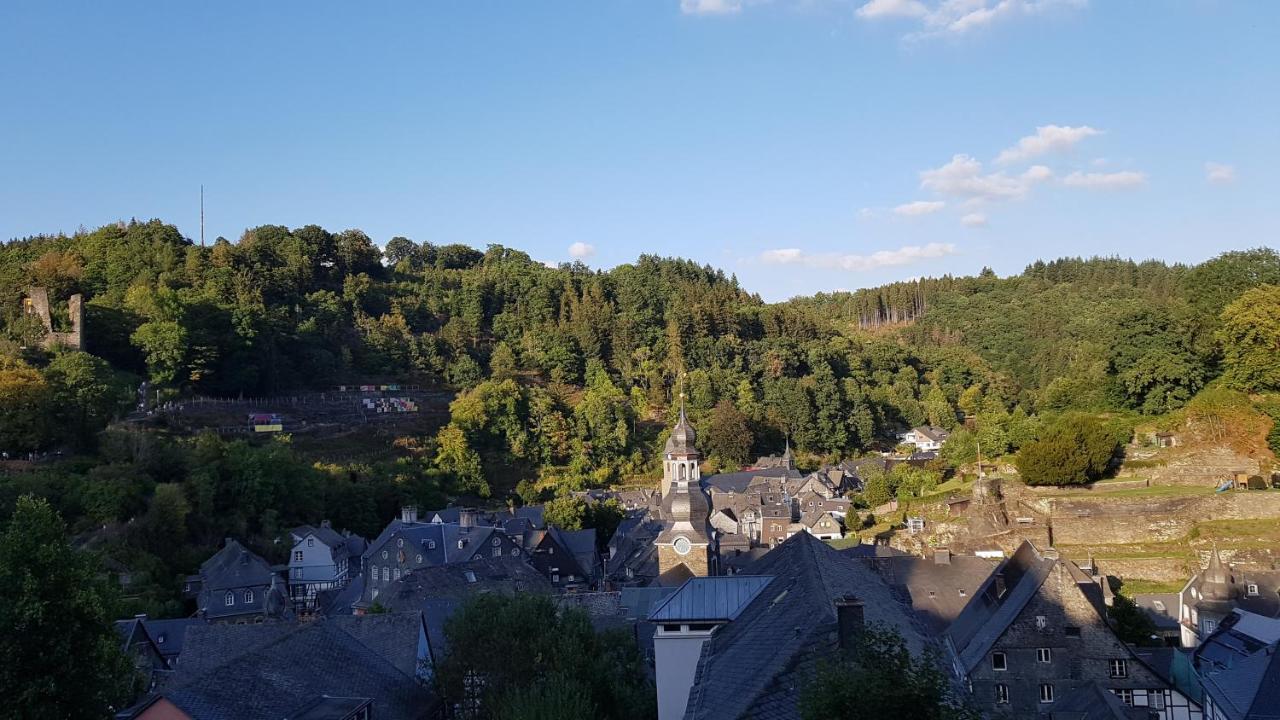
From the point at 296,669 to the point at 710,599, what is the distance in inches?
316

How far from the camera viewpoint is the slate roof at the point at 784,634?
13.0 meters

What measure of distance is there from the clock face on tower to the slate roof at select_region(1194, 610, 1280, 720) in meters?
14.6

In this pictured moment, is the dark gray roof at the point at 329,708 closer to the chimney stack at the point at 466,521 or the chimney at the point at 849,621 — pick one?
the chimney at the point at 849,621

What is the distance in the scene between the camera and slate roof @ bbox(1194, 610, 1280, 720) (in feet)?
62.7

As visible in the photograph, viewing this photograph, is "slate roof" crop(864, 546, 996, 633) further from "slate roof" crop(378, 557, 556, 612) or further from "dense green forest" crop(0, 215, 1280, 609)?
"dense green forest" crop(0, 215, 1280, 609)

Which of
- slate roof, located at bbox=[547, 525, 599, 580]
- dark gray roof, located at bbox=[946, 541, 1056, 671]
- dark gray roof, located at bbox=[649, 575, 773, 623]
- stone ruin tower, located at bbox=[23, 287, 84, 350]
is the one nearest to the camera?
dark gray roof, located at bbox=[649, 575, 773, 623]

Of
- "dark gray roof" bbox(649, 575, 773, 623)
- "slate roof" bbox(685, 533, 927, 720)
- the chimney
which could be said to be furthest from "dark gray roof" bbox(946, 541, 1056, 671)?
the chimney

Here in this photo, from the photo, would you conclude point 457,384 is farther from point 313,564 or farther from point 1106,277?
point 1106,277

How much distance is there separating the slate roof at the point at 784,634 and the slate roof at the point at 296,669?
273 inches

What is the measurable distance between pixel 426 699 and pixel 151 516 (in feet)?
81.8

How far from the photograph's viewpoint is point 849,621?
43.5 ft

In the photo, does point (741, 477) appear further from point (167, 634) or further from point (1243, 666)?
point (1243, 666)

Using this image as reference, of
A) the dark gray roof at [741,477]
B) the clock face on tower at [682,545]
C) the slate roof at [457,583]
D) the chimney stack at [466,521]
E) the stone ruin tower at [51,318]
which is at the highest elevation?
the stone ruin tower at [51,318]

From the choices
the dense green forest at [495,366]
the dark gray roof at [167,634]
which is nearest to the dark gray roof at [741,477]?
the dense green forest at [495,366]
